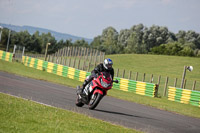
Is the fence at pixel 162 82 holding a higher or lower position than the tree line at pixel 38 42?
lower

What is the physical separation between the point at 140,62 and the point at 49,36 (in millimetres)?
70386

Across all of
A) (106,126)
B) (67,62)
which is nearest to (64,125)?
(106,126)

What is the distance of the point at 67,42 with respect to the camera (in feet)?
396

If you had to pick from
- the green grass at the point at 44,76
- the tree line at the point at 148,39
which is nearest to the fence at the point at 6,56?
the green grass at the point at 44,76

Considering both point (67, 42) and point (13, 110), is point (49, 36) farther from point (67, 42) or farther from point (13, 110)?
point (13, 110)

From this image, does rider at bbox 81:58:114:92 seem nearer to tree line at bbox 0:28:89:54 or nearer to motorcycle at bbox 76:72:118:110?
motorcycle at bbox 76:72:118:110

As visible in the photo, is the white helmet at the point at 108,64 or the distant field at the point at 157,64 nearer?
the white helmet at the point at 108,64

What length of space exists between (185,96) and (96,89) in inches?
562

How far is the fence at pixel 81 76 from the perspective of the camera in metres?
26.9

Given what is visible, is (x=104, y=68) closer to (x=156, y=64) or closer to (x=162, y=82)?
(x=162, y=82)

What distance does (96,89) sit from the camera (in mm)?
11750

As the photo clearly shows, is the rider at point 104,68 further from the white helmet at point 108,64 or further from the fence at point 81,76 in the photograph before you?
the fence at point 81,76

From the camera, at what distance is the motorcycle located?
38.1 feet

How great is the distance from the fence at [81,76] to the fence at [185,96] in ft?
4.54
